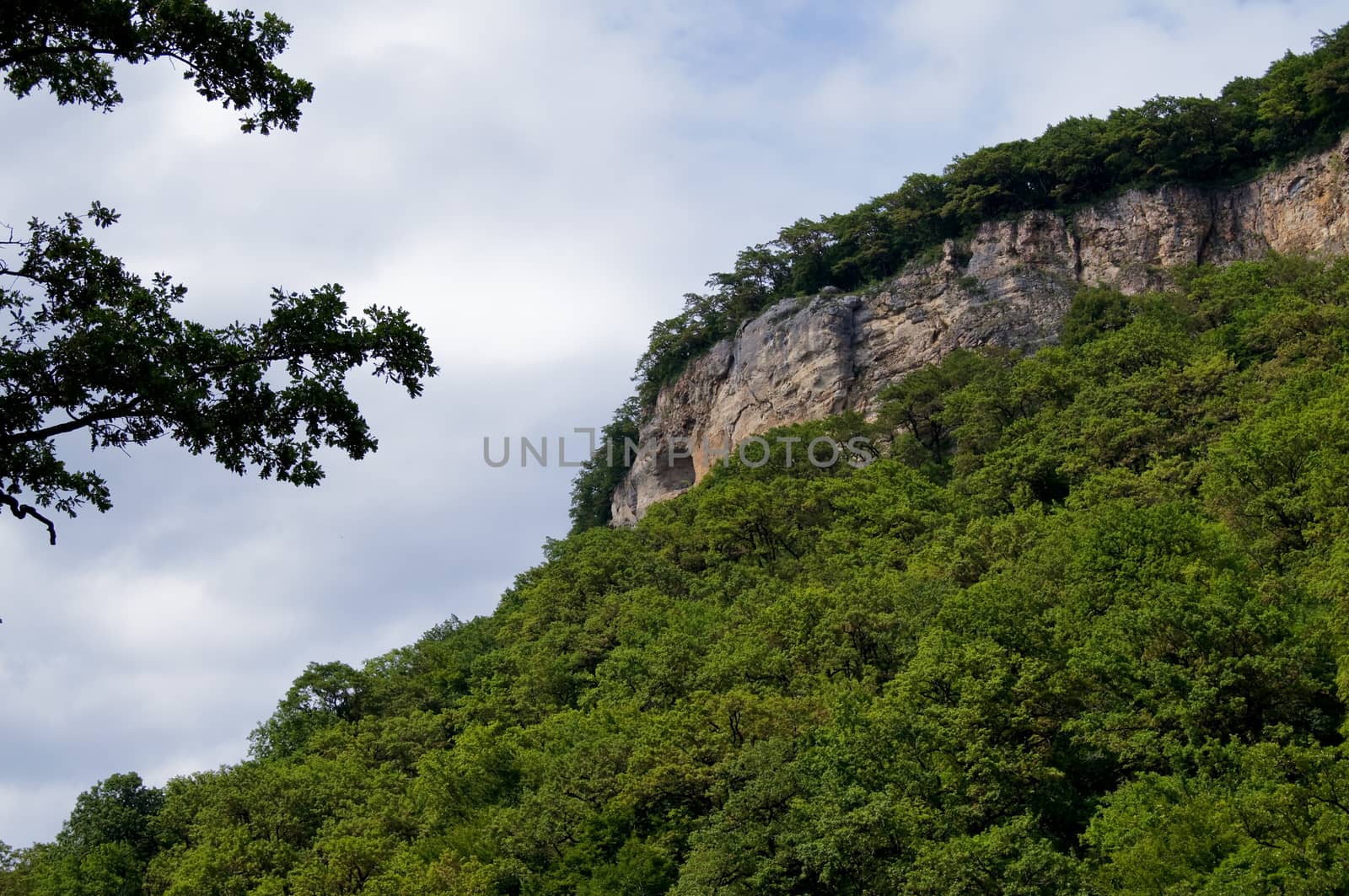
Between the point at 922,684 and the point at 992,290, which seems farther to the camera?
the point at 992,290

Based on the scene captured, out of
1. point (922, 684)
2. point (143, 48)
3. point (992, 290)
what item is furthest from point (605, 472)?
point (143, 48)

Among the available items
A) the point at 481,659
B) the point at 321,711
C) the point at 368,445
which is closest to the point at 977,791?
the point at 368,445

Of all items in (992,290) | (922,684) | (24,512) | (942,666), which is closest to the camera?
(24,512)

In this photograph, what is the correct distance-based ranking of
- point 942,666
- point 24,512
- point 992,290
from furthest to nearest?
point 992,290 → point 942,666 → point 24,512

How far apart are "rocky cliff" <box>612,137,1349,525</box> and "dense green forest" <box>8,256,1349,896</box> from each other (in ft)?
17.0

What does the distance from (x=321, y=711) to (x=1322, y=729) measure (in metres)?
50.0

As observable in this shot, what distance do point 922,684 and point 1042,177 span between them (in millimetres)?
58163

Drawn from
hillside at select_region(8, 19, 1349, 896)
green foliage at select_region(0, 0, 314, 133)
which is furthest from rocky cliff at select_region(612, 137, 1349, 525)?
green foliage at select_region(0, 0, 314, 133)

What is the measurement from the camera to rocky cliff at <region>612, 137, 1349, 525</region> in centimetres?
7575

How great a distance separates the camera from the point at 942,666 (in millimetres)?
34969

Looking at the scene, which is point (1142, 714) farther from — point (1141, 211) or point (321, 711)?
point (1141, 211)

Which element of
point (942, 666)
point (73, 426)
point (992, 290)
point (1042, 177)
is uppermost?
point (1042, 177)

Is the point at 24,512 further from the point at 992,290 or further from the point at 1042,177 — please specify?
the point at 1042,177

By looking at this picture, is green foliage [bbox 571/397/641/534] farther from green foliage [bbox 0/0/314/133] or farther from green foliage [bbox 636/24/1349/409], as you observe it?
green foliage [bbox 0/0/314/133]
